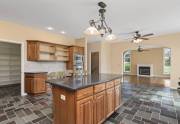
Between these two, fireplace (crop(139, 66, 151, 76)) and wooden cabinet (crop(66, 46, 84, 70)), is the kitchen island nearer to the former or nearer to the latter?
wooden cabinet (crop(66, 46, 84, 70))

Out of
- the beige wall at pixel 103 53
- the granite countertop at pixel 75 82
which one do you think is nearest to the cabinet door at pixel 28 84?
the granite countertop at pixel 75 82

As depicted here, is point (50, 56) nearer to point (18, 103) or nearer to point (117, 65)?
point (18, 103)

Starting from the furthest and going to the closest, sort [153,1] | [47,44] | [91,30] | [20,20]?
[47,44] < [20,20] < [153,1] < [91,30]

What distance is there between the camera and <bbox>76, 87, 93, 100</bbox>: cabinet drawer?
6.41ft

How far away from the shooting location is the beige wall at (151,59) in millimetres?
11422

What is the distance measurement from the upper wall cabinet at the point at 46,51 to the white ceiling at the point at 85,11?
1.00 meters

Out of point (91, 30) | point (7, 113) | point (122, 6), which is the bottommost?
point (7, 113)

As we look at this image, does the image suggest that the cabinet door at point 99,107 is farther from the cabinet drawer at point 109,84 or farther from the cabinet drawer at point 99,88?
the cabinet drawer at point 109,84

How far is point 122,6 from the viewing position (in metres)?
3.18

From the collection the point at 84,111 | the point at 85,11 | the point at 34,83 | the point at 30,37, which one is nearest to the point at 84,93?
the point at 84,111

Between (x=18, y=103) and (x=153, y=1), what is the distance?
480cm

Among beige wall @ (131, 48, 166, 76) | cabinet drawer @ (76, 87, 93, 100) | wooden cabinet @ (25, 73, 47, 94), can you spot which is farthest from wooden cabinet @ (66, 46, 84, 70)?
beige wall @ (131, 48, 166, 76)

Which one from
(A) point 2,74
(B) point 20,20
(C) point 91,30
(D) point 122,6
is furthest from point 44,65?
(D) point 122,6

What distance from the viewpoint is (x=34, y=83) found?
4.62 meters
